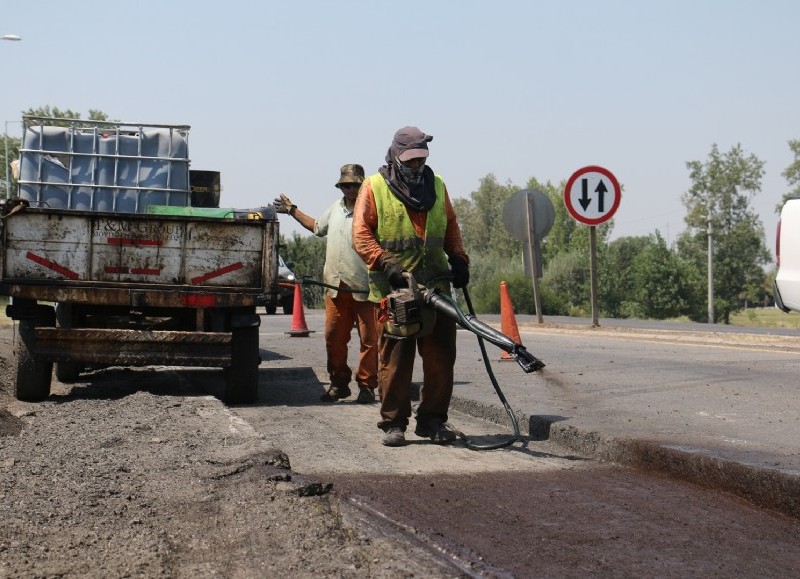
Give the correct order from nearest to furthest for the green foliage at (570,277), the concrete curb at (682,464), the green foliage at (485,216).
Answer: the concrete curb at (682,464) → the green foliage at (570,277) → the green foliage at (485,216)

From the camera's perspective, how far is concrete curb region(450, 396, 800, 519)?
17.4ft

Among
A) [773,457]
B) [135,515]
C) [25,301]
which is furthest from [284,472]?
[25,301]

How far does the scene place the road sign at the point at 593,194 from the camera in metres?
16.4

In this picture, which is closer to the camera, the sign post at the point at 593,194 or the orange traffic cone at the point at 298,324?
the sign post at the point at 593,194

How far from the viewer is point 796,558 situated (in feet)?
14.1

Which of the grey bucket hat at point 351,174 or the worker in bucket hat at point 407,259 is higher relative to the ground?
the grey bucket hat at point 351,174

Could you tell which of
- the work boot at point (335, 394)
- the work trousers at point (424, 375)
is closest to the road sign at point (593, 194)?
the work boot at point (335, 394)

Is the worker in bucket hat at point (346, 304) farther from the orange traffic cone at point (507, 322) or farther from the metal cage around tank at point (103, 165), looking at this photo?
the metal cage around tank at point (103, 165)

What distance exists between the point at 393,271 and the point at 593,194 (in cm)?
1008

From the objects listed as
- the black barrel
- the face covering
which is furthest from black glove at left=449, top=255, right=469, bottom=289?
the black barrel

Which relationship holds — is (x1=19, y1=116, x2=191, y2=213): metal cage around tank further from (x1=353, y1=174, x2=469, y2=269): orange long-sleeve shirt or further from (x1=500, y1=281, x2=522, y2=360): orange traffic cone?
(x1=353, y1=174, x2=469, y2=269): orange long-sleeve shirt

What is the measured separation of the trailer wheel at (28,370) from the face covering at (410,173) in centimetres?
371

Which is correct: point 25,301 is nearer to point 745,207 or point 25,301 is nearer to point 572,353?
point 572,353

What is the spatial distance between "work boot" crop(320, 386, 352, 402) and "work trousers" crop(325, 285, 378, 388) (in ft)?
0.09
